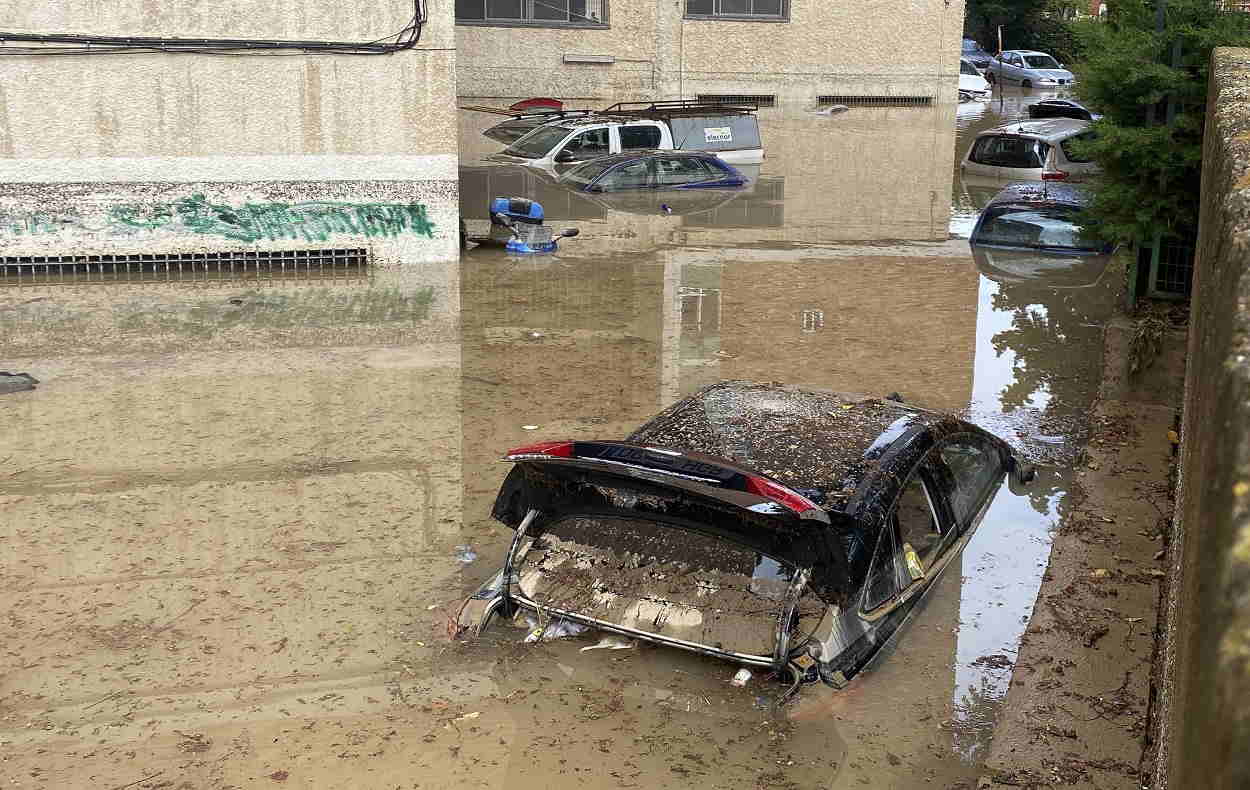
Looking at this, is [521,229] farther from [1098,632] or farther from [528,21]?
[528,21]

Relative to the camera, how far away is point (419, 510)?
8133 millimetres

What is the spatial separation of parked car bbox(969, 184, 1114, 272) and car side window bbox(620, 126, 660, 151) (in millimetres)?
8111

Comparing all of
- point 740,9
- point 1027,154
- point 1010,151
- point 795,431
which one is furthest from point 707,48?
point 795,431

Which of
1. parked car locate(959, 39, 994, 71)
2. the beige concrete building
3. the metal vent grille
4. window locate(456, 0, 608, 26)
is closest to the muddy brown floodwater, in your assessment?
the beige concrete building

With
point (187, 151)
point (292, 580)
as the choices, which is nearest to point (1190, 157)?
point (292, 580)

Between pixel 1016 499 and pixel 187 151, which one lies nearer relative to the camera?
pixel 1016 499

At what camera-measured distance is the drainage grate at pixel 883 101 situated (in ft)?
134

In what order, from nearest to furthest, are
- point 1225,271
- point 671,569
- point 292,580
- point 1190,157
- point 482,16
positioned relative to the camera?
1. point 1225,271
2. point 671,569
3. point 292,580
4. point 1190,157
5. point 482,16

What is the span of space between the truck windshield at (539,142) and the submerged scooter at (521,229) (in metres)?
7.09

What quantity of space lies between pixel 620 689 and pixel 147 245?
11902 millimetres

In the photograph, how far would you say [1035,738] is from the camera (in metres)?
5.36

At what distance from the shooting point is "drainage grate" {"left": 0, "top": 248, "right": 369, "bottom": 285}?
15344 mm

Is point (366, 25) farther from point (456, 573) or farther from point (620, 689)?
point (620, 689)

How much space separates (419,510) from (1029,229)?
471 inches
